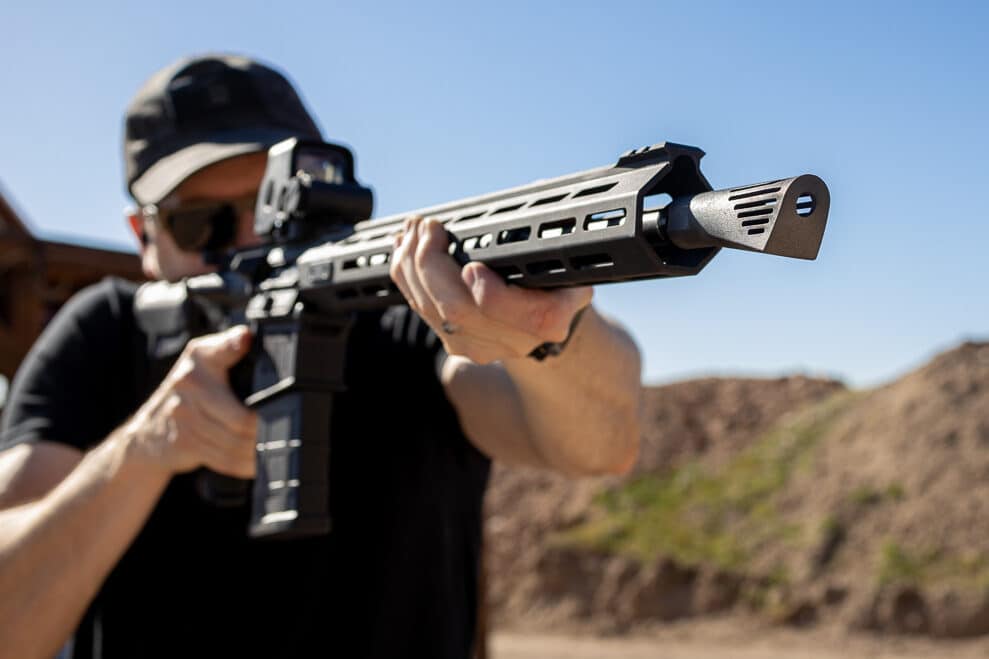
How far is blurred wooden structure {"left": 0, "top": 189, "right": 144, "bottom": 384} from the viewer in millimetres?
7109

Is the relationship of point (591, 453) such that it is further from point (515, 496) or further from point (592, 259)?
point (515, 496)

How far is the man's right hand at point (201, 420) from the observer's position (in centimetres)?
256

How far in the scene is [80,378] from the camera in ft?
9.66

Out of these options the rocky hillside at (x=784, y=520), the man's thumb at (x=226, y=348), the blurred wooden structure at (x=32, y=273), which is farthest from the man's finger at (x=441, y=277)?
the rocky hillside at (x=784, y=520)

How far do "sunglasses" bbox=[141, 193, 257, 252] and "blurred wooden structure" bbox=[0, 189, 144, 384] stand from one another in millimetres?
4593

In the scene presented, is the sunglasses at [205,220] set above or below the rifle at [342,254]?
above

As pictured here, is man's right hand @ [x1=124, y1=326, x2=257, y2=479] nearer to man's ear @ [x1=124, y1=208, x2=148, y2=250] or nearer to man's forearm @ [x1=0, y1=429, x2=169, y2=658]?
man's forearm @ [x1=0, y1=429, x2=169, y2=658]

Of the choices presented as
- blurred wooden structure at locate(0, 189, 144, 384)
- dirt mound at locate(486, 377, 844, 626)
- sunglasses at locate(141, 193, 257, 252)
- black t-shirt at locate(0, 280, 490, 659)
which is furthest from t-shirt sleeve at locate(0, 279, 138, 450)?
dirt mound at locate(486, 377, 844, 626)

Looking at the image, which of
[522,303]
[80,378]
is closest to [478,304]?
[522,303]

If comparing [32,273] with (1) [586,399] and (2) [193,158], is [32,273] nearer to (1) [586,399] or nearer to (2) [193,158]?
(2) [193,158]

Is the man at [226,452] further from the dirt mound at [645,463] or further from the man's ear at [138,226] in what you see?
the dirt mound at [645,463]

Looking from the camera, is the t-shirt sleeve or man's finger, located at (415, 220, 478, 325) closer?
man's finger, located at (415, 220, 478, 325)

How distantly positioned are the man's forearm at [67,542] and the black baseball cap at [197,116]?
0.89 metres

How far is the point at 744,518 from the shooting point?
1148 cm
